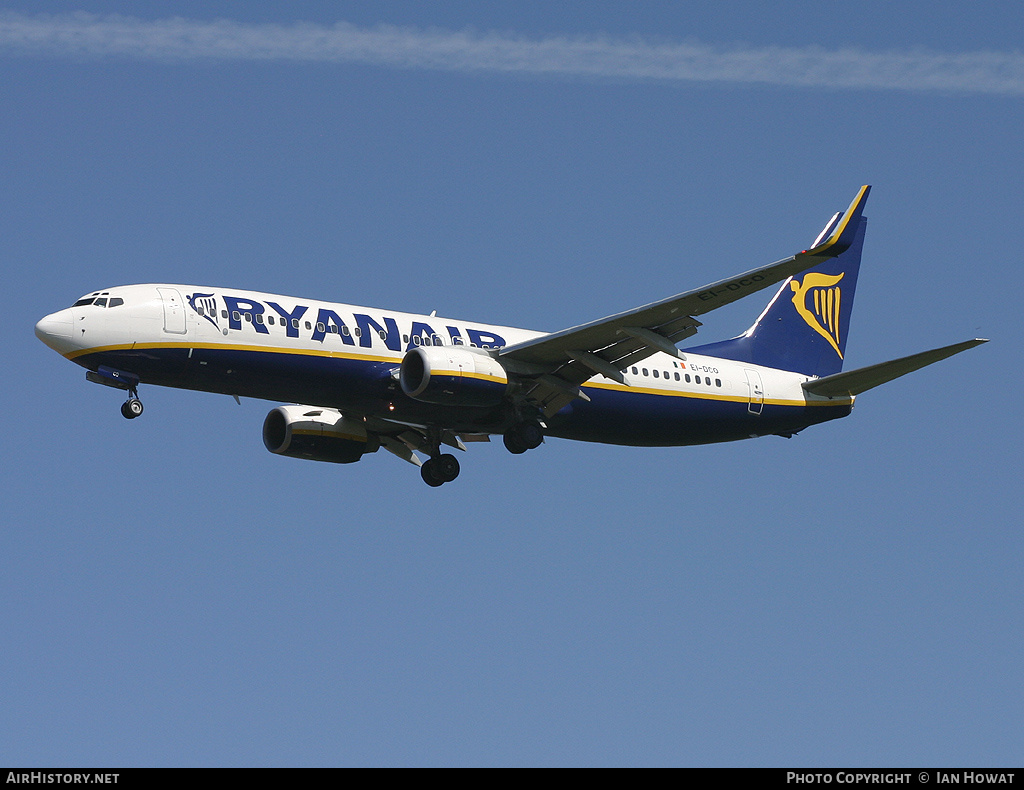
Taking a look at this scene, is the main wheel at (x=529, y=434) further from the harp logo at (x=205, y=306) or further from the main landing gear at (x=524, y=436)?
the harp logo at (x=205, y=306)

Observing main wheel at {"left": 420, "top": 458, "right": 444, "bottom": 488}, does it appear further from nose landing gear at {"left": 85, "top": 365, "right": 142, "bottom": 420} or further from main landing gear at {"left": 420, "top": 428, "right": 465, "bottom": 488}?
nose landing gear at {"left": 85, "top": 365, "right": 142, "bottom": 420}

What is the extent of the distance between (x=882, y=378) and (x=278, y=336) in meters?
18.6

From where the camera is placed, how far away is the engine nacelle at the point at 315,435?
4344 centimetres

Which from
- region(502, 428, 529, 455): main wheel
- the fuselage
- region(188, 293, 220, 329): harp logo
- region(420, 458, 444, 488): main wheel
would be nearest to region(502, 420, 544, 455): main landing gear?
region(502, 428, 529, 455): main wheel

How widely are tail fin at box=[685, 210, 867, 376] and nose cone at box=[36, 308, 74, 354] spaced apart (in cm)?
2017

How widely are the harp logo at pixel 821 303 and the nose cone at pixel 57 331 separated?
25.5 metres

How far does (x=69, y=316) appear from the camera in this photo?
36375 mm

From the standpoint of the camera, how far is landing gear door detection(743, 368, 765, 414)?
44.8 metres

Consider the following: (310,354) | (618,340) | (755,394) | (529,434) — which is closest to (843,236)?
(618,340)

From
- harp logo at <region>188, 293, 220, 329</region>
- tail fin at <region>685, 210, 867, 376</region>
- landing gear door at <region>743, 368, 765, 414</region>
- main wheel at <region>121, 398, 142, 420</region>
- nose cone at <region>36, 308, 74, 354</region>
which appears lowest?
main wheel at <region>121, 398, 142, 420</region>

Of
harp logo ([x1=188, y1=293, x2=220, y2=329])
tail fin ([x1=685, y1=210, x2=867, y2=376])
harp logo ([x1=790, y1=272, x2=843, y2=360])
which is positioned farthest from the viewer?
harp logo ([x1=790, y1=272, x2=843, y2=360])

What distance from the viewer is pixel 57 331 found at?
1423 inches
